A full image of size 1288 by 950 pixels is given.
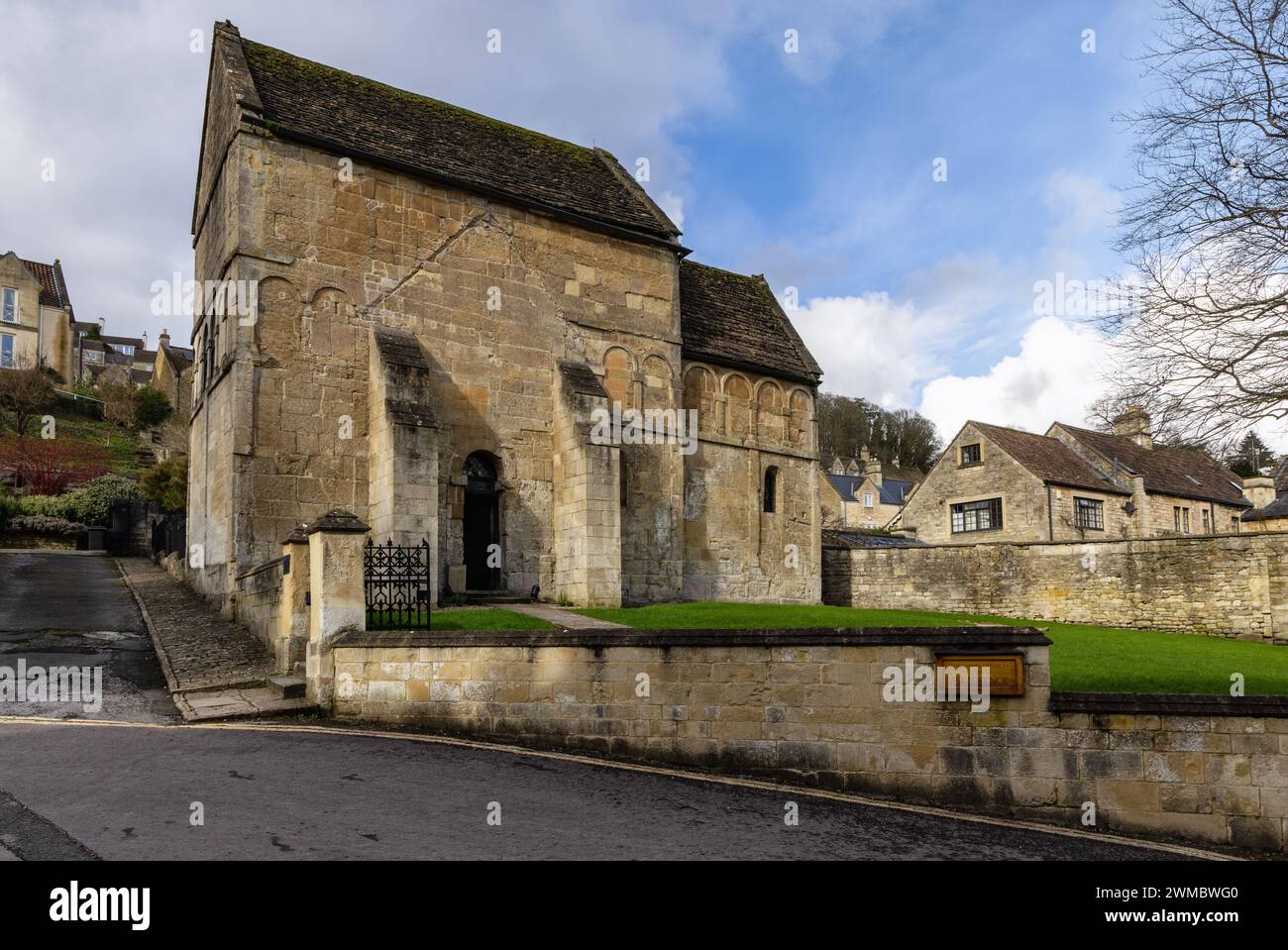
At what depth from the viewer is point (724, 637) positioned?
9680 mm

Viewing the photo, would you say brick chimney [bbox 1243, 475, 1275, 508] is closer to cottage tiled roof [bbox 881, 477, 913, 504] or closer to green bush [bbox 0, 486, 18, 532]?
cottage tiled roof [bbox 881, 477, 913, 504]

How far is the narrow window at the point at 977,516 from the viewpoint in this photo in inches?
1662

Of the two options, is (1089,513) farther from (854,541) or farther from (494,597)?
(494,597)

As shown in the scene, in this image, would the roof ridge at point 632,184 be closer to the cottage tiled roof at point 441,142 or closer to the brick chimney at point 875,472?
the cottage tiled roof at point 441,142

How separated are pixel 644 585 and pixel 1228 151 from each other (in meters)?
14.5

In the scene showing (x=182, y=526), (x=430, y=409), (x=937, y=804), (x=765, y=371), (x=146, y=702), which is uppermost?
(x=765, y=371)

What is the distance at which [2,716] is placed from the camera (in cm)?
986

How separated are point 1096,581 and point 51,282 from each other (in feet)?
243

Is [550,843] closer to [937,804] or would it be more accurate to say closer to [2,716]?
[937,804]

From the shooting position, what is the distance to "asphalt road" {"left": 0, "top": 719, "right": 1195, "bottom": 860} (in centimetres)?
611

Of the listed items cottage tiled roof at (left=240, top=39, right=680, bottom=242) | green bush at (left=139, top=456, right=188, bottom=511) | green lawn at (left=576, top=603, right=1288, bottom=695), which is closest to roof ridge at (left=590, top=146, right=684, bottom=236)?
cottage tiled roof at (left=240, top=39, right=680, bottom=242)

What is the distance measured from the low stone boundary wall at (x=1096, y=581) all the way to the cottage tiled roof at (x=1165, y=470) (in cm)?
2117

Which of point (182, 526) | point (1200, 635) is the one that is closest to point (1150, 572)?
point (1200, 635)

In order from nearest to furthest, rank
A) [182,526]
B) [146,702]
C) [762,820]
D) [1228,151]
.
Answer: [762,820] → [146,702] → [1228,151] → [182,526]
